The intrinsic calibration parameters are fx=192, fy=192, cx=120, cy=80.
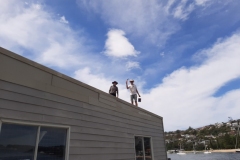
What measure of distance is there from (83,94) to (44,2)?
105 inches

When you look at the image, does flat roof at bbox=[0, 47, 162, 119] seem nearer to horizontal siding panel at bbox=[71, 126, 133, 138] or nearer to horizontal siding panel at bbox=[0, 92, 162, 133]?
horizontal siding panel at bbox=[0, 92, 162, 133]

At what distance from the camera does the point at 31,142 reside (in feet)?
9.82

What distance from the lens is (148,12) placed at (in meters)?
8.00

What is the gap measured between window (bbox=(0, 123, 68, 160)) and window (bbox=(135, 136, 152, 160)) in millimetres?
2846

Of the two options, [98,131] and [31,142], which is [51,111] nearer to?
[31,142]

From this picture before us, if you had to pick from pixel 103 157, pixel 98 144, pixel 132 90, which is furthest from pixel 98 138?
pixel 132 90

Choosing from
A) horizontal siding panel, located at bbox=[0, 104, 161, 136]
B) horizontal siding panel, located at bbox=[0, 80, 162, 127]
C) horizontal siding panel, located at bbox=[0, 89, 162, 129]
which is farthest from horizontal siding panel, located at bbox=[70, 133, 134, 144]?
horizontal siding panel, located at bbox=[0, 80, 162, 127]

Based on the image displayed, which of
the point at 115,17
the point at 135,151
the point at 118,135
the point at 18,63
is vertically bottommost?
the point at 135,151

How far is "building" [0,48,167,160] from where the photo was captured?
2.83 m

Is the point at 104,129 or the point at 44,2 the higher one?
the point at 44,2

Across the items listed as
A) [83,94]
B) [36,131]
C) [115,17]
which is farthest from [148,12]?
[36,131]

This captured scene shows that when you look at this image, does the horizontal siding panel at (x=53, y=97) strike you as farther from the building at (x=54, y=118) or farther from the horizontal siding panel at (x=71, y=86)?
the horizontal siding panel at (x=71, y=86)

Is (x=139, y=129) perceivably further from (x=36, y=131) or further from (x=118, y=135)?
(x=36, y=131)

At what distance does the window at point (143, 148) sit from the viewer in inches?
225
